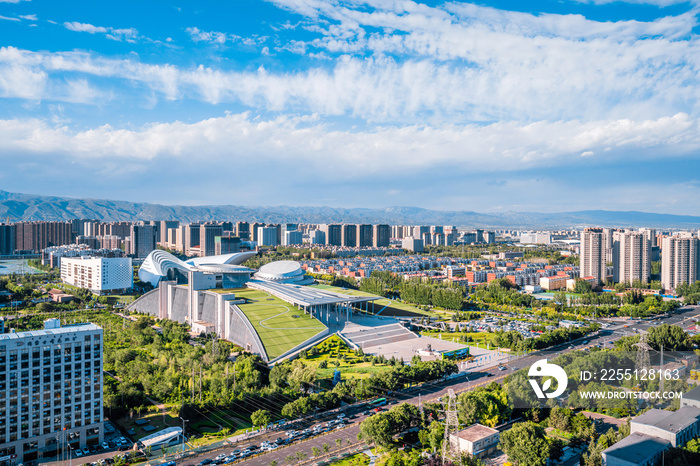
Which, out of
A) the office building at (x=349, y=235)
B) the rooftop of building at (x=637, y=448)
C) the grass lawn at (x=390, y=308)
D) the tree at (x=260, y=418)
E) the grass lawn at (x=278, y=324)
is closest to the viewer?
the rooftop of building at (x=637, y=448)

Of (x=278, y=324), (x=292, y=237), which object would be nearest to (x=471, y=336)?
(x=278, y=324)

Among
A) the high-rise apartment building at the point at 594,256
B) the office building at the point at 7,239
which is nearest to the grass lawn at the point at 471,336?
the high-rise apartment building at the point at 594,256

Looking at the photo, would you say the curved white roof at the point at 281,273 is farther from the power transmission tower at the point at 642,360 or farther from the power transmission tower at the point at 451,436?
the power transmission tower at the point at 451,436

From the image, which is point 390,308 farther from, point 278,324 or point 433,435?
point 433,435

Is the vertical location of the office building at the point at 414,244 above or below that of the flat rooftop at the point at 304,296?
above

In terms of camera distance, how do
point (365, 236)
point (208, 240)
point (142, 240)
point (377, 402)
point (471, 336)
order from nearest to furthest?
point (377, 402) → point (471, 336) → point (142, 240) → point (208, 240) → point (365, 236)

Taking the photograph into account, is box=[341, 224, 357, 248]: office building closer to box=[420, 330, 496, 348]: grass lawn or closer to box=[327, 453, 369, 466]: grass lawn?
box=[420, 330, 496, 348]: grass lawn

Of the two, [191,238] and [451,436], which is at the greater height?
[191,238]

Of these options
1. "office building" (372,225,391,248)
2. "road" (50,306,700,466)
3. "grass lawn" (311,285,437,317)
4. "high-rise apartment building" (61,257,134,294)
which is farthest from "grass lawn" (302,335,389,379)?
"office building" (372,225,391,248)
